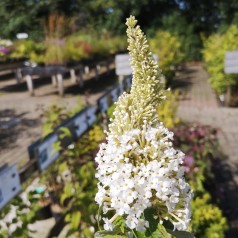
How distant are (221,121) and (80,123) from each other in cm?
519

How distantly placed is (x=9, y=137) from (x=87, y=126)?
417cm

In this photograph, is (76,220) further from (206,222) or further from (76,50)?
(76,50)

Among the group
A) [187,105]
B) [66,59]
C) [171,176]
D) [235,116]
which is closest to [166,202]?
[171,176]

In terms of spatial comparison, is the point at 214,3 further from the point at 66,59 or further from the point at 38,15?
the point at 66,59

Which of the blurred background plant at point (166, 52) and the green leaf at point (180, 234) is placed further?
the blurred background plant at point (166, 52)

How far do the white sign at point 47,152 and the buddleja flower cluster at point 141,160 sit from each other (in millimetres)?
1456

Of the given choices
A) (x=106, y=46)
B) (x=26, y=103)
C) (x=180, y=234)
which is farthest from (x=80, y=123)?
(x=106, y=46)

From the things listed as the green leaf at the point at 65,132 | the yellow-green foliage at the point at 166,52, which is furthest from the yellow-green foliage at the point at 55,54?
the green leaf at the point at 65,132

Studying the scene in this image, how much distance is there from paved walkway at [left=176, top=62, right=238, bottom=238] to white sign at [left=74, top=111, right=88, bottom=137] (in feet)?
5.54

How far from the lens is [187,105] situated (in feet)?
31.4

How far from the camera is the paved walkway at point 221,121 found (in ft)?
14.0

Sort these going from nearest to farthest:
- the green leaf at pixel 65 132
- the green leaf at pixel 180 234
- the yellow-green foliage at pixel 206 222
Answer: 1. the green leaf at pixel 180 234
2. the green leaf at pixel 65 132
3. the yellow-green foliage at pixel 206 222

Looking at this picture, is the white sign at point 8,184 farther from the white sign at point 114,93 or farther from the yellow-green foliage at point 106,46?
the yellow-green foliage at point 106,46

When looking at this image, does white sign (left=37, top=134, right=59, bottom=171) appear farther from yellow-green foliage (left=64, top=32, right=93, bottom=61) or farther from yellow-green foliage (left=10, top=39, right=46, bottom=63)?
yellow-green foliage (left=10, top=39, right=46, bottom=63)
